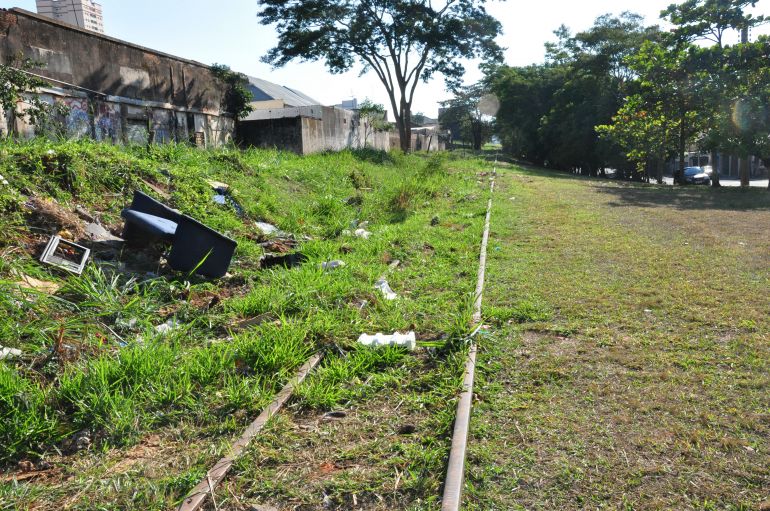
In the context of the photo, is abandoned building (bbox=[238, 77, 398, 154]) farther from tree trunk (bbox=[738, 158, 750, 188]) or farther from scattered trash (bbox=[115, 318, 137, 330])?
tree trunk (bbox=[738, 158, 750, 188])

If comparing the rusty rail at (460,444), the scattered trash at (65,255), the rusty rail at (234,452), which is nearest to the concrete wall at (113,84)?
the scattered trash at (65,255)

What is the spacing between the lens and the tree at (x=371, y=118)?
2977 cm

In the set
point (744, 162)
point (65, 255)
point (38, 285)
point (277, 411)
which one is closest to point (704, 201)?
point (744, 162)

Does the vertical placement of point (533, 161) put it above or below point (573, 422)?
above

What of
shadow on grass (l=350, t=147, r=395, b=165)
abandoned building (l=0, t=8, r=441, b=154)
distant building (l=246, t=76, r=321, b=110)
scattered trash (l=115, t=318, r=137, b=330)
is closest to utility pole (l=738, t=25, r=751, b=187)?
shadow on grass (l=350, t=147, r=395, b=165)

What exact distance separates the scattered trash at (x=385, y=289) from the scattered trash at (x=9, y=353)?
10.1 ft

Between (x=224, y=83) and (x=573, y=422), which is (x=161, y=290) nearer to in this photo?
(x=573, y=422)

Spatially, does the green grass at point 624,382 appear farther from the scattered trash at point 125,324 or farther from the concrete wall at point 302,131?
the concrete wall at point 302,131

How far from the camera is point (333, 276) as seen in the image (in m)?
5.80

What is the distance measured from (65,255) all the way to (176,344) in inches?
85.3

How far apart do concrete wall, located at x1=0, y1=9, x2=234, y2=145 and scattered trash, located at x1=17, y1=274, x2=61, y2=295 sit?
784cm

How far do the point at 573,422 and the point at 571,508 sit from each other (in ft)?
2.55

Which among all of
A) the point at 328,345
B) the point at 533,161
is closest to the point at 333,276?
the point at 328,345

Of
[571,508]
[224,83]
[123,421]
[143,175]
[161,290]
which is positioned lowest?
[571,508]
